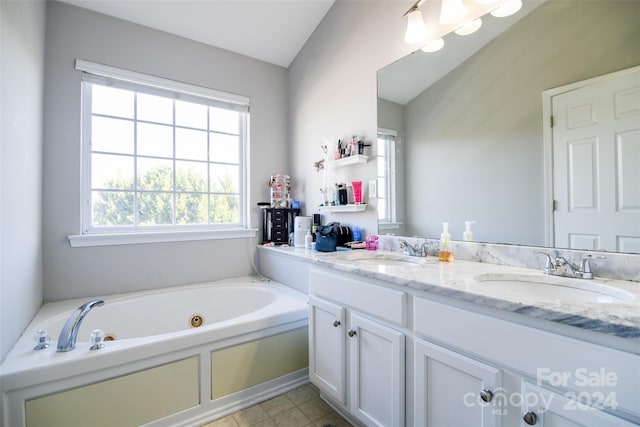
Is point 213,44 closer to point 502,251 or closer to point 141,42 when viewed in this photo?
point 141,42

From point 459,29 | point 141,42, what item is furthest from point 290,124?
point 459,29

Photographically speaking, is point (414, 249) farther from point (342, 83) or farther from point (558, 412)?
point (342, 83)

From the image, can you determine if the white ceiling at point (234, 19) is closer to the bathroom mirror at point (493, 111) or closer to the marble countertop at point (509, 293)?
the bathroom mirror at point (493, 111)

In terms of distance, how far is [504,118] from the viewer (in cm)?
130

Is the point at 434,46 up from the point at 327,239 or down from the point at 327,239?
up

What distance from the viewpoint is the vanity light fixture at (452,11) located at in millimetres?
1458

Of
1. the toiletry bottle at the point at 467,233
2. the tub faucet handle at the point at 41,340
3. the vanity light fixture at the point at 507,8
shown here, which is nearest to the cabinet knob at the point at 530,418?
the toiletry bottle at the point at 467,233

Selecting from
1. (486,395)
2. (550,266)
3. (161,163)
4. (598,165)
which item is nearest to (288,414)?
(486,395)

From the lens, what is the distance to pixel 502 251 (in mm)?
1285

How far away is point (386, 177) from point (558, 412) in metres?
1.39

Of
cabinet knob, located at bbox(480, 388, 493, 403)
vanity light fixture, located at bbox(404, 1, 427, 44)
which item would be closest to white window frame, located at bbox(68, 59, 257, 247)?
vanity light fixture, located at bbox(404, 1, 427, 44)

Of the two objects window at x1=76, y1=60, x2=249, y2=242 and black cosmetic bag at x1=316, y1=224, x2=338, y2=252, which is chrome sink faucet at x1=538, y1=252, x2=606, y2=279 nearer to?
black cosmetic bag at x1=316, y1=224, x2=338, y2=252

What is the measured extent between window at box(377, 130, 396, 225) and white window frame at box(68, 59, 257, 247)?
132cm

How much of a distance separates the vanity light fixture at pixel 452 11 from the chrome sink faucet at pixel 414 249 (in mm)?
1194
